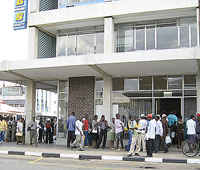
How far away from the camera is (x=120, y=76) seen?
1755 centimetres

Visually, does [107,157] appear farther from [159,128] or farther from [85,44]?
[85,44]

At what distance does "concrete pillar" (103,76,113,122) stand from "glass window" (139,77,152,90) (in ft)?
5.93

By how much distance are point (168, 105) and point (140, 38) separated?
4.25 m

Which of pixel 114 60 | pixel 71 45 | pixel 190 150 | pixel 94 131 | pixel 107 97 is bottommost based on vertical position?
pixel 190 150

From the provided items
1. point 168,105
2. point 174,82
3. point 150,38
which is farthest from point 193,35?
point 168,105

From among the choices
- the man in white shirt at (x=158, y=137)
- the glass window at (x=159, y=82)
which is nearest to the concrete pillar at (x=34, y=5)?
the glass window at (x=159, y=82)

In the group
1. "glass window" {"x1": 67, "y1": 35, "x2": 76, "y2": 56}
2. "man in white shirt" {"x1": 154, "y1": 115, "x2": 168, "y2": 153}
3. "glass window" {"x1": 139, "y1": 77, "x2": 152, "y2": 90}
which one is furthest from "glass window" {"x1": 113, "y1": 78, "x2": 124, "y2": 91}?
"man in white shirt" {"x1": 154, "y1": 115, "x2": 168, "y2": 153}

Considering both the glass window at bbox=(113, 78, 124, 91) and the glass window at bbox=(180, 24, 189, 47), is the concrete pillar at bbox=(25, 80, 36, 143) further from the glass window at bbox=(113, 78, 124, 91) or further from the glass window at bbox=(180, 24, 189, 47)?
the glass window at bbox=(180, 24, 189, 47)

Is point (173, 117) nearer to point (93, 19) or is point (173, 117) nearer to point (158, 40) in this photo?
point (158, 40)

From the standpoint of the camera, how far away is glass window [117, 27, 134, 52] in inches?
691

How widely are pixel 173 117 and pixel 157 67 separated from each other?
9.21 feet

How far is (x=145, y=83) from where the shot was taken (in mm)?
16969

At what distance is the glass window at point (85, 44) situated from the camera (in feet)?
60.4

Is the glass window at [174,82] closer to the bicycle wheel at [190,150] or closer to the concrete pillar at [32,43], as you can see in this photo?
the bicycle wheel at [190,150]
